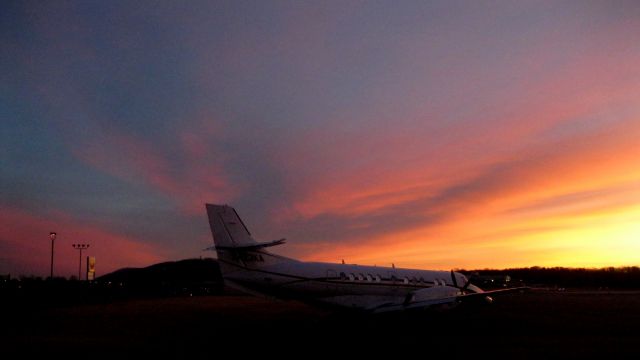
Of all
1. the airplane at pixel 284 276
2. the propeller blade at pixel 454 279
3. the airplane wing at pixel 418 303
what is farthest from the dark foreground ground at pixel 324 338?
the propeller blade at pixel 454 279

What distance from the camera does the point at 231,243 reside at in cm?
2278

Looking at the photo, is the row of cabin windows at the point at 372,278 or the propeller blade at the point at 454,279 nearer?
the row of cabin windows at the point at 372,278

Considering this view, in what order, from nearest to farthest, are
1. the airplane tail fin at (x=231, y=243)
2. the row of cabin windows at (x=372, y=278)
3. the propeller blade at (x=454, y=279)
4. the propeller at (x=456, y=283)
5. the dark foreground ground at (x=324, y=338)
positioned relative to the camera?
1. the dark foreground ground at (x=324, y=338)
2. the airplane tail fin at (x=231, y=243)
3. the row of cabin windows at (x=372, y=278)
4. the propeller at (x=456, y=283)
5. the propeller blade at (x=454, y=279)

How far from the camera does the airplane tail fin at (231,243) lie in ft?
74.2

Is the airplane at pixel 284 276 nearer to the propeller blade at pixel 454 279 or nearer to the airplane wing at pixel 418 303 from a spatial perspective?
the airplane wing at pixel 418 303

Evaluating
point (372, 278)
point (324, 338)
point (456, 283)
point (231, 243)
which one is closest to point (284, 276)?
point (231, 243)

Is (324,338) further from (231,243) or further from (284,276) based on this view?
(231,243)

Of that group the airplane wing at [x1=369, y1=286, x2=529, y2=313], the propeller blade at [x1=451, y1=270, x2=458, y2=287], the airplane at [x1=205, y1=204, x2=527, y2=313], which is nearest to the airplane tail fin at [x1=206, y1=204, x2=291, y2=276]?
the airplane at [x1=205, y1=204, x2=527, y2=313]

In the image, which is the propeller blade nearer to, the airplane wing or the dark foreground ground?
the dark foreground ground

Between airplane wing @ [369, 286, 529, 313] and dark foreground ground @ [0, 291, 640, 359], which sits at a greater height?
airplane wing @ [369, 286, 529, 313]

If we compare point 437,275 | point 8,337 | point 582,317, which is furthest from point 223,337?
point 582,317

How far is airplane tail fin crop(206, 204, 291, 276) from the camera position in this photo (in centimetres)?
2262

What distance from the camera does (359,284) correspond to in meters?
25.2

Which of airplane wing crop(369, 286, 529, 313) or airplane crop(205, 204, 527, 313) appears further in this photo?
airplane crop(205, 204, 527, 313)
